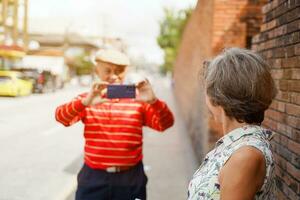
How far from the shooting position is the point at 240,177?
1609 millimetres

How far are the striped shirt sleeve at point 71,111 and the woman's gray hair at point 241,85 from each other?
173 centimetres

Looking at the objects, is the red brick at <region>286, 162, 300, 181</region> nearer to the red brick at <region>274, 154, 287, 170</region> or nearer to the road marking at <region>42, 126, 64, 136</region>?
the red brick at <region>274, 154, 287, 170</region>

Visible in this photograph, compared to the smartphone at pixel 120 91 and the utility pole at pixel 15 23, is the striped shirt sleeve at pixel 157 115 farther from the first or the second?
the utility pole at pixel 15 23

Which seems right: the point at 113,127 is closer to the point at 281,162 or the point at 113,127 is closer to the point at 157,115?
the point at 157,115

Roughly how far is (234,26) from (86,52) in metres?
66.7

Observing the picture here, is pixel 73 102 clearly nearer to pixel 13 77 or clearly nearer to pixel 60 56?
pixel 13 77

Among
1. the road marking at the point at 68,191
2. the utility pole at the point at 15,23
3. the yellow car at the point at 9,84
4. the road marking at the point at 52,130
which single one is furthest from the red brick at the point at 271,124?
the utility pole at the point at 15,23

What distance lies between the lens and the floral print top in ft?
5.72

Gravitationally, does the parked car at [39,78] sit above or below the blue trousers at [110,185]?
above

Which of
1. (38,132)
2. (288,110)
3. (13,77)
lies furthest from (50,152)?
(13,77)

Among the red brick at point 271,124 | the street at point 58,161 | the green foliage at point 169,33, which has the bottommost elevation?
the street at point 58,161

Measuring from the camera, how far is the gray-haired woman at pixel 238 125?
166 cm

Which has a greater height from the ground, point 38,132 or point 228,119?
point 228,119

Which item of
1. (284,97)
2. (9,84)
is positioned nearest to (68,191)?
(284,97)
